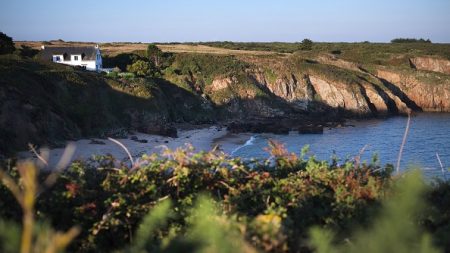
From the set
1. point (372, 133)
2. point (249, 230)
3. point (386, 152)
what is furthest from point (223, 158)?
point (372, 133)

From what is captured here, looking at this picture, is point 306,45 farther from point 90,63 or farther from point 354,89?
point 90,63

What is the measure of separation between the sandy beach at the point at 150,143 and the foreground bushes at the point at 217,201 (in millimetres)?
15004

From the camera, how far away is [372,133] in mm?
42250

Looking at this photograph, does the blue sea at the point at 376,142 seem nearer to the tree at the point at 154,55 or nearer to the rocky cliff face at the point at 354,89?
the rocky cliff face at the point at 354,89

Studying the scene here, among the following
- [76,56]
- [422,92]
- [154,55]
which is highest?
[154,55]

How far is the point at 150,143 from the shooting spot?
31.5 meters

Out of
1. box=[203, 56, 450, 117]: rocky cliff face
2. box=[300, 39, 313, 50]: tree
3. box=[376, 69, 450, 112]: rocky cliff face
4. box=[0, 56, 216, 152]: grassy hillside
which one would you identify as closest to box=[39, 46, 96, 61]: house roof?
box=[0, 56, 216, 152]: grassy hillside

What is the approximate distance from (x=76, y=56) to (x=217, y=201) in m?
53.0

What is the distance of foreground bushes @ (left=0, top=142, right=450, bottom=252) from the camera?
4.96m

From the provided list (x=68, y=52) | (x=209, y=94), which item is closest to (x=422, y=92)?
(x=209, y=94)

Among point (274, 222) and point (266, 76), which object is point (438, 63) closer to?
point (266, 76)

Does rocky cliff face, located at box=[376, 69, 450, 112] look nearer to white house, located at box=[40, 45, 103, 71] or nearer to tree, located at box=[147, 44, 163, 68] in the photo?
tree, located at box=[147, 44, 163, 68]

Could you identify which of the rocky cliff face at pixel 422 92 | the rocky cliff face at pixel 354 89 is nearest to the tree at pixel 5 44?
the rocky cliff face at pixel 354 89

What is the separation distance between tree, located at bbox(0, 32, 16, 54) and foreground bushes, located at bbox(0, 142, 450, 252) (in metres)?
41.2
